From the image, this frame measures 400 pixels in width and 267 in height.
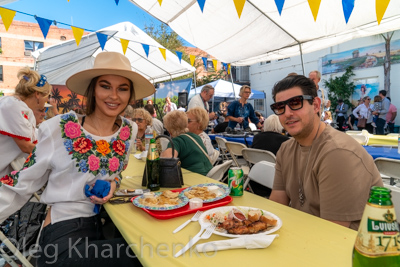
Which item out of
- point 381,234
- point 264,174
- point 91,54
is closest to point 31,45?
point 91,54

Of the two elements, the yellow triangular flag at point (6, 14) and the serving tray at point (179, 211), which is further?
the yellow triangular flag at point (6, 14)

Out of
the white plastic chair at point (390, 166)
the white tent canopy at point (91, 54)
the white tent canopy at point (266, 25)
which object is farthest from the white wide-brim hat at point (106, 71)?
the white tent canopy at point (91, 54)

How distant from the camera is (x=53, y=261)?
1285 mm

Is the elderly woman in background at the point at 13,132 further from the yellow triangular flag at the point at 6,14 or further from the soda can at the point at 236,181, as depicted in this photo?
the yellow triangular flag at the point at 6,14

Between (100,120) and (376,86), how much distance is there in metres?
16.4

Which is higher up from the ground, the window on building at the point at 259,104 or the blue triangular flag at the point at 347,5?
the blue triangular flag at the point at 347,5

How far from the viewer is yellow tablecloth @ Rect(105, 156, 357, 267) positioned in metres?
0.92

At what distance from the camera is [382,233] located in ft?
2.02

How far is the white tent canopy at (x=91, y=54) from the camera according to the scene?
375 inches

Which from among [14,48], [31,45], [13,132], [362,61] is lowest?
[13,132]

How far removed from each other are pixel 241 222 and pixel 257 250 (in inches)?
7.1

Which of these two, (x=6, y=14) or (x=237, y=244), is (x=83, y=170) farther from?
(x=6, y=14)

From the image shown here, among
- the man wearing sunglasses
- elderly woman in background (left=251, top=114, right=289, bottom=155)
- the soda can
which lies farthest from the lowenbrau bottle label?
elderly woman in background (left=251, top=114, right=289, bottom=155)

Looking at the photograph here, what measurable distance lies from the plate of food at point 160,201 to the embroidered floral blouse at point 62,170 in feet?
1.08
